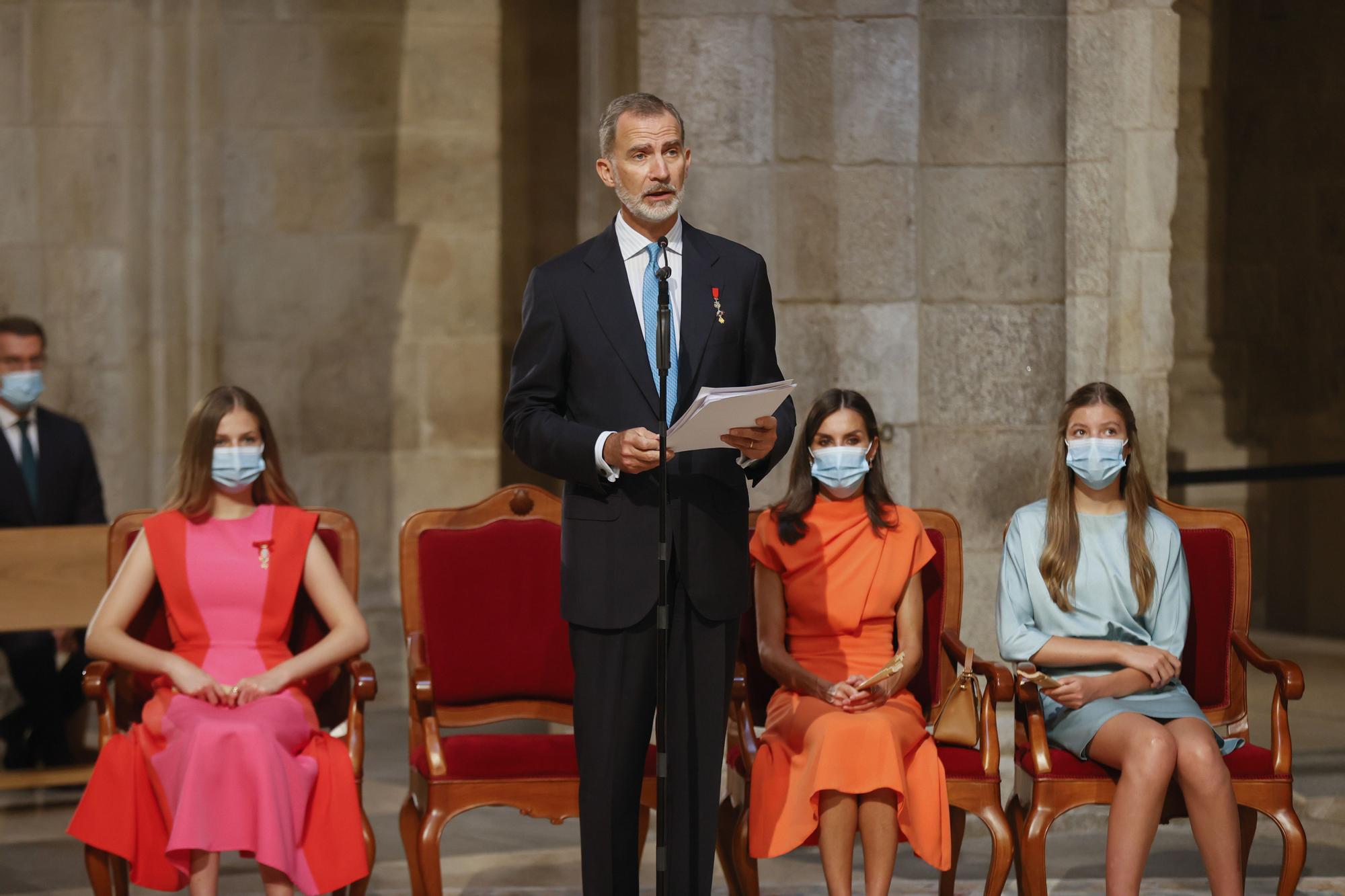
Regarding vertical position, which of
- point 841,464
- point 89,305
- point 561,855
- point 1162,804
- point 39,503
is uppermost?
point 89,305

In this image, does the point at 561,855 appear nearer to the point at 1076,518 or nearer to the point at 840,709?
the point at 840,709

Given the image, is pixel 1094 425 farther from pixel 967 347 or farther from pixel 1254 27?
pixel 1254 27

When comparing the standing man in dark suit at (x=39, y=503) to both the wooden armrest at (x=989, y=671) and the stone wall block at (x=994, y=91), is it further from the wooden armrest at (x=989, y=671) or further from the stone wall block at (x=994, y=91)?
the wooden armrest at (x=989, y=671)

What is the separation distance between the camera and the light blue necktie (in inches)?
123

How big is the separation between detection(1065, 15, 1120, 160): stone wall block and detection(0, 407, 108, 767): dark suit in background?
344cm

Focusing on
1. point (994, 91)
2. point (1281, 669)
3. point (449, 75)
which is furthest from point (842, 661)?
point (449, 75)

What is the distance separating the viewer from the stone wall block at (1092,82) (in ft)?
17.6

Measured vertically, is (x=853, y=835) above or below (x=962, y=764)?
below

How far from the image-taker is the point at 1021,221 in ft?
18.1

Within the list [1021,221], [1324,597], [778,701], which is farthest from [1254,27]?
[778,701]

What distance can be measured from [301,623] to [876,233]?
7.46 ft

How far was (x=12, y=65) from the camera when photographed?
22.3ft

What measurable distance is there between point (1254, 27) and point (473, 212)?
425 centimetres

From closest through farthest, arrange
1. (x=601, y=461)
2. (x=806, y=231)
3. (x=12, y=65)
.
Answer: (x=601, y=461) → (x=806, y=231) → (x=12, y=65)
